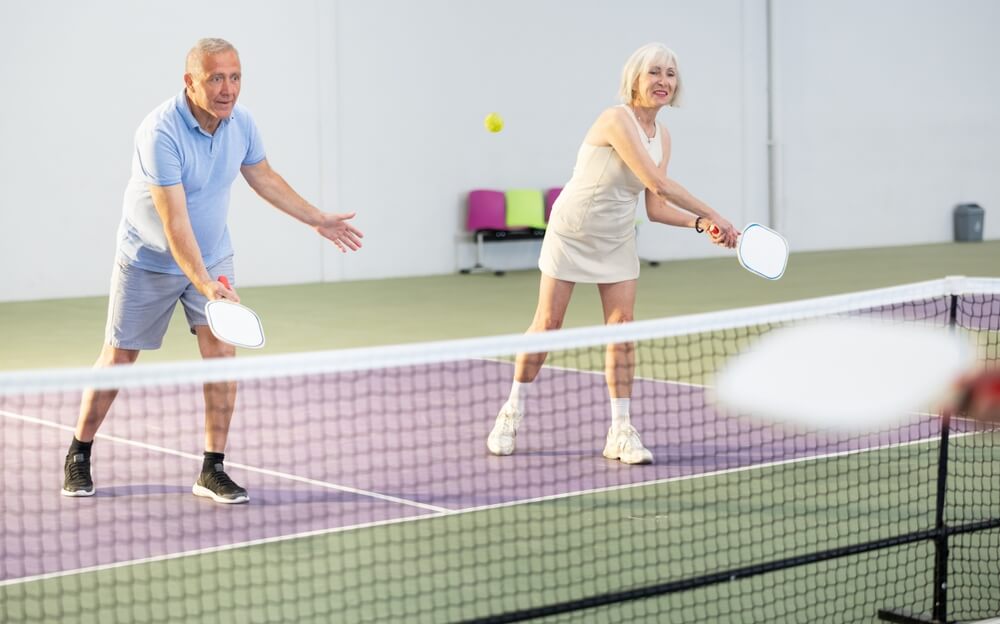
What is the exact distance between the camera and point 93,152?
40.0 feet

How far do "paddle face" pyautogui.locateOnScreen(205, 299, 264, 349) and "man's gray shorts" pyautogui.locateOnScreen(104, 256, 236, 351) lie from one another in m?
0.83

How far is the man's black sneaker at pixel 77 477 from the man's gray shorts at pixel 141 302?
42 cm

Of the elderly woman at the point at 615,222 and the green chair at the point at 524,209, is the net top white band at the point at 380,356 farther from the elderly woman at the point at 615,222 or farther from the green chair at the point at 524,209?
the green chair at the point at 524,209

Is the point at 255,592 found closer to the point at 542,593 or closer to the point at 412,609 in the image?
the point at 412,609

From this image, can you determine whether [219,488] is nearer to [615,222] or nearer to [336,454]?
[336,454]

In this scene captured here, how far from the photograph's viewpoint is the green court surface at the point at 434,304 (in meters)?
9.42

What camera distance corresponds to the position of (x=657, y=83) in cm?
534

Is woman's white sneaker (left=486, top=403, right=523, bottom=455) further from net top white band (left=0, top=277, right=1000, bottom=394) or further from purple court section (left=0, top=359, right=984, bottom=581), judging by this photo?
net top white band (left=0, top=277, right=1000, bottom=394)

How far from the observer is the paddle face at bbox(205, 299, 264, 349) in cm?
389

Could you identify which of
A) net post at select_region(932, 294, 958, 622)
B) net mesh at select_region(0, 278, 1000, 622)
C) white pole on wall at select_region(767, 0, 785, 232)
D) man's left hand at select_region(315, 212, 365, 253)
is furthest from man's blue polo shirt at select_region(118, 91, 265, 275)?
white pole on wall at select_region(767, 0, 785, 232)

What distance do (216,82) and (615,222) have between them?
1.69 meters

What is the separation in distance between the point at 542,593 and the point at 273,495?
4.94ft

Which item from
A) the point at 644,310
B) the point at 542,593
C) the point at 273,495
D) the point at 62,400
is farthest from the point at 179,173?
the point at 644,310

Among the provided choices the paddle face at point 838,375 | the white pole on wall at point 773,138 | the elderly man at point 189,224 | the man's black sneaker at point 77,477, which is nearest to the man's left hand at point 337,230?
the elderly man at point 189,224
